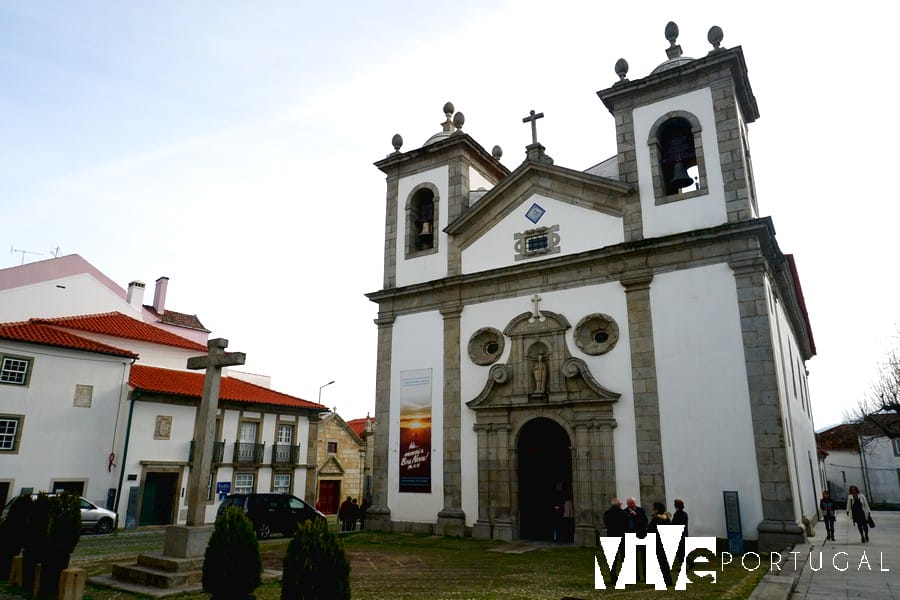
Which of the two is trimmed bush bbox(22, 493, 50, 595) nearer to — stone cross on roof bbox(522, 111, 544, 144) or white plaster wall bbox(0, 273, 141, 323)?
stone cross on roof bbox(522, 111, 544, 144)

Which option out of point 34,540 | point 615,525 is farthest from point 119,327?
point 615,525

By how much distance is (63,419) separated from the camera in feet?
65.8

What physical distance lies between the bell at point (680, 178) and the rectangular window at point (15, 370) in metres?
20.3

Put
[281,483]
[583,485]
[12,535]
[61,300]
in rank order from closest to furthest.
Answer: [12,535], [583,485], [281,483], [61,300]

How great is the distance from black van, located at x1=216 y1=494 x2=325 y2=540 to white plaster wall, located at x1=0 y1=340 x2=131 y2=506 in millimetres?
7081

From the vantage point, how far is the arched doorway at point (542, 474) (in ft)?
48.3

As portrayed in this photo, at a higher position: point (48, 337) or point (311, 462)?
point (48, 337)

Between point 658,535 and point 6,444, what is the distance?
19401 millimetres

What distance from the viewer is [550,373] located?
14.9 m

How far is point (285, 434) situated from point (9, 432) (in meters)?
10.1

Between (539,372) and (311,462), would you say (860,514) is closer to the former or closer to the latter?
(539,372)

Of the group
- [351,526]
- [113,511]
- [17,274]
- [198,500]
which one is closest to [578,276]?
[198,500]

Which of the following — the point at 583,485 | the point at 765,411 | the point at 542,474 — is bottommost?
the point at 583,485

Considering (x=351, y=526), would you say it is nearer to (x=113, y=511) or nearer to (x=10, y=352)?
(x=113, y=511)
